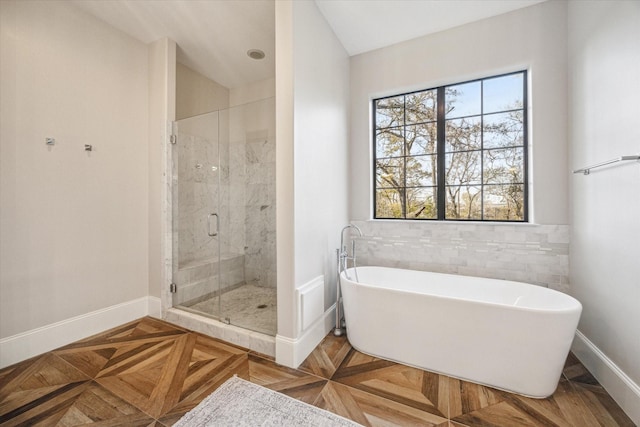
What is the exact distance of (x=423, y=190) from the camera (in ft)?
8.96

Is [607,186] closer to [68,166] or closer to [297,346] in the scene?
[297,346]

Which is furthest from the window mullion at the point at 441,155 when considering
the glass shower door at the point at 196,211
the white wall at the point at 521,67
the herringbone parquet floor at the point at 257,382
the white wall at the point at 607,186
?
the glass shower door at the point at 196,211

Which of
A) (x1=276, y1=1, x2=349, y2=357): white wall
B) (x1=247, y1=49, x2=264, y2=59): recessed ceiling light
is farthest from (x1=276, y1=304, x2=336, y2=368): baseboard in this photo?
(x1=247, y1=49, x2=264, y2=59): recessed ceiling light

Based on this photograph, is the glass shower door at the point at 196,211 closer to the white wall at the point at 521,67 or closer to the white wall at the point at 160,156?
the white wall at the point at 160,156

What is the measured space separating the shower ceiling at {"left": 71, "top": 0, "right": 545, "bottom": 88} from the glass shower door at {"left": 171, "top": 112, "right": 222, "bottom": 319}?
0.76m

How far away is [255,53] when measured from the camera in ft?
9.33

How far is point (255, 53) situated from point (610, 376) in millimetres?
3826

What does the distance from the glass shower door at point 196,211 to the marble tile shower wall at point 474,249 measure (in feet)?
5.00

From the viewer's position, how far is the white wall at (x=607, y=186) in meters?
1.43

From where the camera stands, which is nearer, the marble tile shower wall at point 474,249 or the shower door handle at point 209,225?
the marble tile shower wall at point 474,249

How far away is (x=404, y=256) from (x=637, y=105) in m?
1.81

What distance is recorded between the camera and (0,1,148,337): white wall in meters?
1.89

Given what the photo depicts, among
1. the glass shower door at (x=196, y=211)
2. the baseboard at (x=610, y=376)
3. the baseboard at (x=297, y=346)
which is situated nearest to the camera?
the baseboard at (x=610, y=376)

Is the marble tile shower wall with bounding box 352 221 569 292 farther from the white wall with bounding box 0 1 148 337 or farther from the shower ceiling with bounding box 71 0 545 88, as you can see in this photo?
the white wall with bounding box 0 1 148 337
